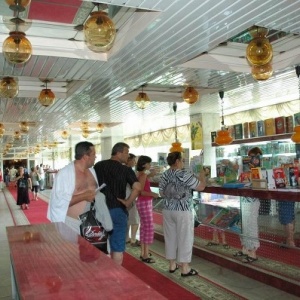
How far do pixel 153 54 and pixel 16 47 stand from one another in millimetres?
2409

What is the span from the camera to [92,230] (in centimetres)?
328

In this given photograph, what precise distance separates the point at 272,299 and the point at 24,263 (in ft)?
8.95

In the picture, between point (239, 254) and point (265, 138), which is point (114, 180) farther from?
point (265, 138)

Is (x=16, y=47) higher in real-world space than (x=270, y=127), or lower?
higher

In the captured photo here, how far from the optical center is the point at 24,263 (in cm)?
194

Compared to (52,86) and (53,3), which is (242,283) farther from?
(52,86)

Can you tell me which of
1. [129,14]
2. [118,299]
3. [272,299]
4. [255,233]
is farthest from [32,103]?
[118,299]

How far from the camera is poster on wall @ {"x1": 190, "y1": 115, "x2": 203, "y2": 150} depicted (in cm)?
1192

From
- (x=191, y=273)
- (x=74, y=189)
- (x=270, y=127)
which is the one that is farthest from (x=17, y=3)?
(x=270, y=127)

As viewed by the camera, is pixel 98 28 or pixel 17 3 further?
pixel 98 28

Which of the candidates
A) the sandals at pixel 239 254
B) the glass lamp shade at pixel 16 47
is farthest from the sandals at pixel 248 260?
the glass lamp shade at pixel 16 47

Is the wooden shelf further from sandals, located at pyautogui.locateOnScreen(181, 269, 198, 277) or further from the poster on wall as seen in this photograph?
sandals, located at pyautogui.locateOnScreen(181, 269, 198, 277)

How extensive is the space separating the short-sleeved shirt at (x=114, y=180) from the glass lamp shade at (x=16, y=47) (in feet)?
4.59

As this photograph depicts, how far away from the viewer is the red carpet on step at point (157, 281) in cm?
399
